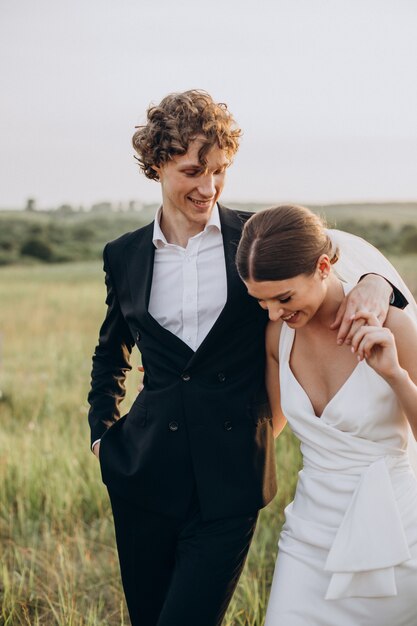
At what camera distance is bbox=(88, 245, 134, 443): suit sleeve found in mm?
4062

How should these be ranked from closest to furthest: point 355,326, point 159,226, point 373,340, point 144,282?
point 373,340 → point 355,326 → point 144,282 → point 159,226

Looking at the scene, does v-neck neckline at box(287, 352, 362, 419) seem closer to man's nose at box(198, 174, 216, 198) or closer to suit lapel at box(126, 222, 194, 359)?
suit lapel at box(126, 222, 194, 359)

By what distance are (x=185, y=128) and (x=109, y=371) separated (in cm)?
131

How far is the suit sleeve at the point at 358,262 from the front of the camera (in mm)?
3559

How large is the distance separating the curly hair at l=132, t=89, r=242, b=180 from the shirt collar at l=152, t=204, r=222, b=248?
0.22 m

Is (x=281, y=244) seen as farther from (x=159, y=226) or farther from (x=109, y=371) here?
(x=109, y=371)

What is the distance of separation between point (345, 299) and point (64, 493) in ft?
12.4

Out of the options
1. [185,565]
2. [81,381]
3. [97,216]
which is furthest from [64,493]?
[97,216]

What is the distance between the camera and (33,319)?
773 inches

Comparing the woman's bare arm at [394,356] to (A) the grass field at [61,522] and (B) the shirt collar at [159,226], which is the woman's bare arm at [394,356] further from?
(A) the grass field at [61,522]

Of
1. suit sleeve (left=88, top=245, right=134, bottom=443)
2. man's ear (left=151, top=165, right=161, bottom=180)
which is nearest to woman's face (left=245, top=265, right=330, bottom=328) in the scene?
man's ear (left=151, top=165, right=161, bottom=180)

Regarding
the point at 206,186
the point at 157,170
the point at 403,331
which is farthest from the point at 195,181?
the point at 403,331

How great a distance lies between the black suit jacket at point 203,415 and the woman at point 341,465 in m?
0.29

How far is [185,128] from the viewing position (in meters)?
3.52
